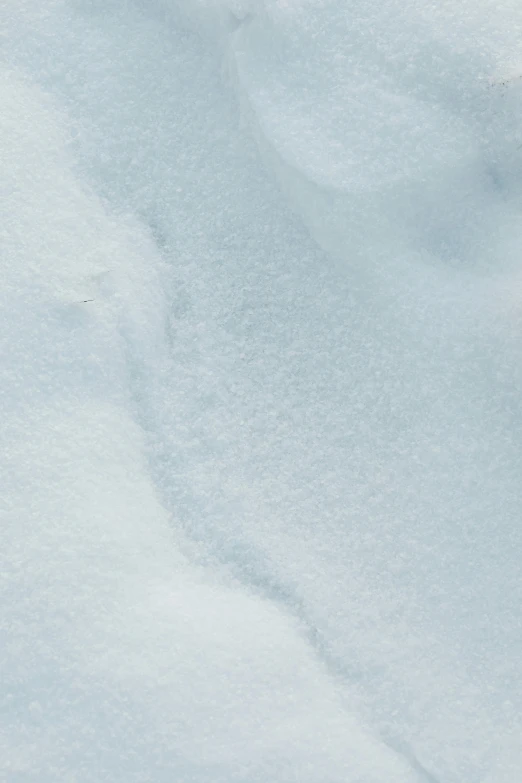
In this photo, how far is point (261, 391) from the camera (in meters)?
1.57

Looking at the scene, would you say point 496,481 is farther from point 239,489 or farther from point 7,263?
point 7,263

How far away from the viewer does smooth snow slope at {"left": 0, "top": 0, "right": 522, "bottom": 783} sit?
134 cm

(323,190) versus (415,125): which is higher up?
(415,125)

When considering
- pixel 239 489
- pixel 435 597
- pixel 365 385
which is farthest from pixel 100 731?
pixel 365 385

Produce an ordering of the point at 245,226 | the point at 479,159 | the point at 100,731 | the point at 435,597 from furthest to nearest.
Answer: the point at 245,226
the point at 479,159
the point at 435,597
the point at 100,731

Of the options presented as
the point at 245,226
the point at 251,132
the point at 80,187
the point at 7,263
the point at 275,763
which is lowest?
the point at 275,763

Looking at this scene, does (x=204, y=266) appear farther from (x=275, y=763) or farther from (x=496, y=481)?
(x=275, y=763)

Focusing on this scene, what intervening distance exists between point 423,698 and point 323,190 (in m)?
0.96

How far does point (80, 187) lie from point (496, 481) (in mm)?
1019

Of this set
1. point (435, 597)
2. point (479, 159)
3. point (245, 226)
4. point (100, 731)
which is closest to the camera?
point (100, 731)

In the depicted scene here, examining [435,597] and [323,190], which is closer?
[435,597]

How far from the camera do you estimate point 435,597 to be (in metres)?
1.45

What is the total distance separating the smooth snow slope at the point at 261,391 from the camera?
134cm

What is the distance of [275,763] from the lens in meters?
1.31
